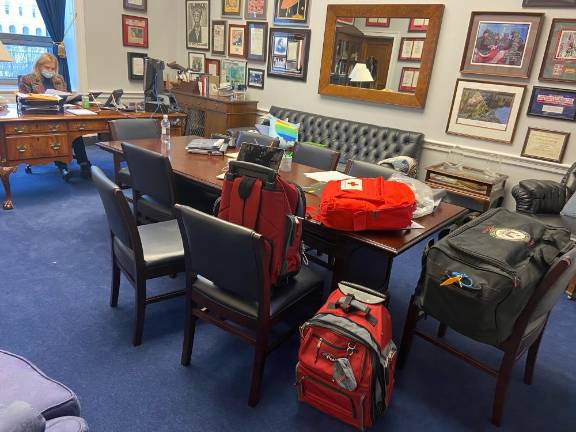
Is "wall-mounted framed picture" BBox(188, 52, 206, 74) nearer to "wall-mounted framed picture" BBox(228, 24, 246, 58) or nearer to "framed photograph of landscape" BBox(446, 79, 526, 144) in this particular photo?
"wall-mounted framed picture" BBox(228, 24, 246, 58)

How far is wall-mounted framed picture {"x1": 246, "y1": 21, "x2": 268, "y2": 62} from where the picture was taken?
5.16m

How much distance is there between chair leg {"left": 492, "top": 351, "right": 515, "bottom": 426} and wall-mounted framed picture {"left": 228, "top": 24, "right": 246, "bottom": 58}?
491 centimetres

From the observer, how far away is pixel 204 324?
7.41ft

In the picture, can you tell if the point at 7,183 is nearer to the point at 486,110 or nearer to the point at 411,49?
the point at 411,49

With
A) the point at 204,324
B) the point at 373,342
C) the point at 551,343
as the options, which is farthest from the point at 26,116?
the point at 551,343

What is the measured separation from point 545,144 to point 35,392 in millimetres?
3947

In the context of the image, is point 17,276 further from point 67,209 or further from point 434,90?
point 434,90

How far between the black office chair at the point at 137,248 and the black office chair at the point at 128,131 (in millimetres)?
1117

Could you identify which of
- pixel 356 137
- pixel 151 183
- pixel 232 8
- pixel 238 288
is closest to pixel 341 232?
pixel 238 288

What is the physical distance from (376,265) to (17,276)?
2227mm

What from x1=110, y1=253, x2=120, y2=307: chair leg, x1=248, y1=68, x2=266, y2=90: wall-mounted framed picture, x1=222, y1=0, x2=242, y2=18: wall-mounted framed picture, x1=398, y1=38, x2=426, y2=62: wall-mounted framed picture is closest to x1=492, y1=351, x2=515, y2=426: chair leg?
x1=110, y1=253, x2=120, y2=307: chair leg

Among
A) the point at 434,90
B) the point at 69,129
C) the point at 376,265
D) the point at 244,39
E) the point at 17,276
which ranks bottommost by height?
the point at 17,276

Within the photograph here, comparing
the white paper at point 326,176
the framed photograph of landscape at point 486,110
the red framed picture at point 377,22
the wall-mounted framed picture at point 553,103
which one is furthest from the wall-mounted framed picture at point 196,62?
the wall-mounted framed picture at point 553,103

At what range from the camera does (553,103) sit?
135 inches
